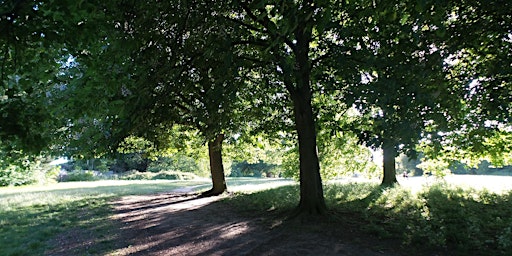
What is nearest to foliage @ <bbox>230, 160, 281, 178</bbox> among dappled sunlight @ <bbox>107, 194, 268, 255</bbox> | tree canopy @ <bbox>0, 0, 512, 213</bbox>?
dappled sunlight @ <bbox>107, 194, 268, 255</bbox>

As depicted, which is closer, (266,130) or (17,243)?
(17,243)

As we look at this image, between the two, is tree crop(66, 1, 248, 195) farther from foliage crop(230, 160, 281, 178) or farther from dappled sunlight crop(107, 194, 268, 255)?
foliage crop(230, 160, 281, 178)

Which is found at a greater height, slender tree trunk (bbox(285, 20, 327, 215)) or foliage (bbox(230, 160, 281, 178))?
slender tree trunk (bbox(285, 20, 327, 215))

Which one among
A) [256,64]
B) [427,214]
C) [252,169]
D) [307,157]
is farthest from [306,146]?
[252,169]

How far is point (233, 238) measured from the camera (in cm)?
803

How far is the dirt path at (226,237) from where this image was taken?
6.86 m

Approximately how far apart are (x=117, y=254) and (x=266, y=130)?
22.8 ft

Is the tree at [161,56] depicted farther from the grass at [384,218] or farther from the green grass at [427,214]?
the green grass at [427,214]

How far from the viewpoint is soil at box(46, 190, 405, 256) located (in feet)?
22.5

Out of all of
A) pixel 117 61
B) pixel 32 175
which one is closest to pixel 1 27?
pixel 117 61

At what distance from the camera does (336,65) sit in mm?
8156

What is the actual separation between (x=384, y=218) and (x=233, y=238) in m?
3.92

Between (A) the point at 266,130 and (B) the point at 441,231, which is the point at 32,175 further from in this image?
(B) the point at 441,231

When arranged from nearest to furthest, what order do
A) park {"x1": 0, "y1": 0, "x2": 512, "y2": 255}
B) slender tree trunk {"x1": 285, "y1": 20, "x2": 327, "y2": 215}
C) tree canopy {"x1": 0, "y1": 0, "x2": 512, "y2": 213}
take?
tree canopy {"x1": 0, "y1": 0, "x2": 512, "y2": 213}
park {"x1": 0, "y1": 0, "x2": 512, "y2": 255}
slender tree trunk {"x1": 285, "y1": 20, "x2": 327, "y2": 215}
